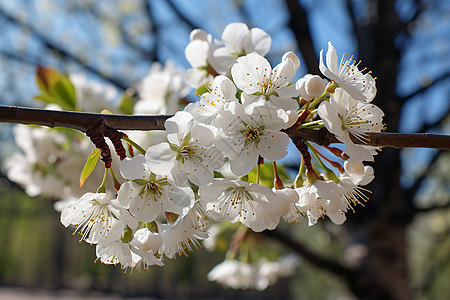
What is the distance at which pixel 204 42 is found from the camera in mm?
1006

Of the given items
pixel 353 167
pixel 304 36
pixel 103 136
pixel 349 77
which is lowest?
pixel 304 36

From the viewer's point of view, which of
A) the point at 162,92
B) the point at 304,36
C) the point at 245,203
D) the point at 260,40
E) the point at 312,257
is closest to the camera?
the point at 245,203

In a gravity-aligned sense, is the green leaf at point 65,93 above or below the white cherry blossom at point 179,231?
above

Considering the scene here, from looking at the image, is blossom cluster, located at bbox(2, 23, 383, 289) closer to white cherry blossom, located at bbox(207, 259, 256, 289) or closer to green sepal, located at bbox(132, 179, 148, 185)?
green sepal, located at bbox(132, 179, 148, 185)

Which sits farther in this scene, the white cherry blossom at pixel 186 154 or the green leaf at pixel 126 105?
the green leaf at pixel 126 105

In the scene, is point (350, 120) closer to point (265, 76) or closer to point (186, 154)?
point (265, 76)

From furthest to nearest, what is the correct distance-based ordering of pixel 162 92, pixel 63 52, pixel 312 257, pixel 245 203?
pixel 63 52 → pixel 312 257 → pixel 162 92 → pixel 245 203

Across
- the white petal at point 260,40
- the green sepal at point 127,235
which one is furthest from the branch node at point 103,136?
the white petal at point 260,40

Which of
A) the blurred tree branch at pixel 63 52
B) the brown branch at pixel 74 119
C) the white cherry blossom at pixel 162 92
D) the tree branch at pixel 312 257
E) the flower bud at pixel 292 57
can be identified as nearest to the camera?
the brown branch at pixel 74 119

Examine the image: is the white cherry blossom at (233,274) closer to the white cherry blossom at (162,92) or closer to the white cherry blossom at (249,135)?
the white cherry blossom at (162,92)

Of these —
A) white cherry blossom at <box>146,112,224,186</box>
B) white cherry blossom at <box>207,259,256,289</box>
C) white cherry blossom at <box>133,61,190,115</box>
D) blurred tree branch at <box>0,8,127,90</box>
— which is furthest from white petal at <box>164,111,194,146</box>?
blurred tree branch at <box>0,8,127,90</box>

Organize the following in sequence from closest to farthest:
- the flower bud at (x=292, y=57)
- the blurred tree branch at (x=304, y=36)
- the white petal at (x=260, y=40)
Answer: the flower bud at (x=292, y=57), the white petal at (x=260, y=40), the blurred tree branch at (x=304, y=36)

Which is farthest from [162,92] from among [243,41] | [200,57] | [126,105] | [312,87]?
[312,87]

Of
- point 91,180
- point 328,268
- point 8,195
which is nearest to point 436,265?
point 328,268
